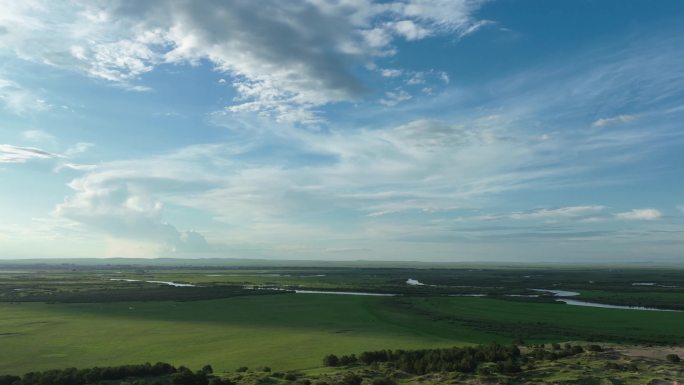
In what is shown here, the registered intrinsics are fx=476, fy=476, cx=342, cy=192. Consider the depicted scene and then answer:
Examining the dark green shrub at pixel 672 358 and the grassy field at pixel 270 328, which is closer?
the dark green shrub at pixel 672 358

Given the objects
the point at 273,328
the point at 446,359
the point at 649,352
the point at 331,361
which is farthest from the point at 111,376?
the point at 649,352

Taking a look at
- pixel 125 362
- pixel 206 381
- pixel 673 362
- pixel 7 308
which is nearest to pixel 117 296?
pixel 7 308

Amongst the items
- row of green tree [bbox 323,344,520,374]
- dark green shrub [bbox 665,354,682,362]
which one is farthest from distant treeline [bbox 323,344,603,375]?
dark green shrub [bbox 665,354,682,362]

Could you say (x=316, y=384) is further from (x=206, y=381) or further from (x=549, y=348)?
(x=549, y=348)

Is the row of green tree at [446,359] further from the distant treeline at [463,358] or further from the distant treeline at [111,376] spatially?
the distant treeline at [111,376]

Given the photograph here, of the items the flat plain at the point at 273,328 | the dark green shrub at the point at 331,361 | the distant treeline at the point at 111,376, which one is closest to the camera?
the distant treeline at the point at 111,376

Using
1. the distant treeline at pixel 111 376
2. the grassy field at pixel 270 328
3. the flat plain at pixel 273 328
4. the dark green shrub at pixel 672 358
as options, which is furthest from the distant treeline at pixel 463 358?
the distant treeline at pixel 111 376
